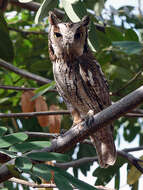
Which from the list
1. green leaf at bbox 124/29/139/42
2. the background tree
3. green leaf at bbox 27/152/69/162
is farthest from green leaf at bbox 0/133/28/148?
green leaf at bbox 124/29/139/42

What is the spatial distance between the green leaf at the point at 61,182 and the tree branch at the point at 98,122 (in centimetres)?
19

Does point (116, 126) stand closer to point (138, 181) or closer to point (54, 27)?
point (138, 181)

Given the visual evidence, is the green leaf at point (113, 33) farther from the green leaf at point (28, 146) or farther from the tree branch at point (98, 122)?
the green leaf at point (28, 146)

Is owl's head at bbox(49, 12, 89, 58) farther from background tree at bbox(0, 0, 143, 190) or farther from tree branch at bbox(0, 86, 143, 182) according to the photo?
tree branch at bbox(0, 86, 143, 182)

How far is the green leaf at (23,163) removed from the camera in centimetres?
146

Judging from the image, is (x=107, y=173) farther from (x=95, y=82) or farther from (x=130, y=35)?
(x=130, y=35)

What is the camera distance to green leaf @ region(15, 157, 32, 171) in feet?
4.80

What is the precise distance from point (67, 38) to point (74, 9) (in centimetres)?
88

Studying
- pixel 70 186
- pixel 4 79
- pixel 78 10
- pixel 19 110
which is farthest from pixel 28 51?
pixel 70 186

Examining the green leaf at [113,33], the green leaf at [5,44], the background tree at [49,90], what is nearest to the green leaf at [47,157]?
the background tree at [49,90]

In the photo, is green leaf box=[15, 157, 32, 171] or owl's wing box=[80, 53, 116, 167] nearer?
green leaf box=[15, 157, 32, 171]

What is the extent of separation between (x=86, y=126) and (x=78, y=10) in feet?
1.87

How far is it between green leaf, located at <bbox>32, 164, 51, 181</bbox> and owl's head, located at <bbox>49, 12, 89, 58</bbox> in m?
1.45

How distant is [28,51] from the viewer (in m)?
4.04
